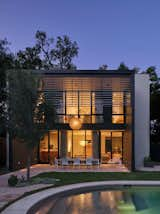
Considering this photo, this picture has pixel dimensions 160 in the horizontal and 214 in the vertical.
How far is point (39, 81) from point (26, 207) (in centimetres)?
693

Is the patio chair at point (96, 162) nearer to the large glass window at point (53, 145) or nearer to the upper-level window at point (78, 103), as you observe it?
the upper-level window at point (78, 103)

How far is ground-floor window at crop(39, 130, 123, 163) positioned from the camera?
1013 inches

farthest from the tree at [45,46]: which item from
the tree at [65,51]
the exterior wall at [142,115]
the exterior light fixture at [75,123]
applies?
the exterior light fixture at [75,123]

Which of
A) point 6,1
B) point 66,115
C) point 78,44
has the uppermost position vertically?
Result: point 78,44

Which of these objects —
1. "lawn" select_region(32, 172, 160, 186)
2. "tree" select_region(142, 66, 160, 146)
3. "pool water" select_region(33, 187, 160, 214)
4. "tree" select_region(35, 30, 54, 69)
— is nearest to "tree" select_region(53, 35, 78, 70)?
"tree" select_region(35, 30, 54, 69)

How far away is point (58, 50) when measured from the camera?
41.4 m

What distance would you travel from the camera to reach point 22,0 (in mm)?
20406

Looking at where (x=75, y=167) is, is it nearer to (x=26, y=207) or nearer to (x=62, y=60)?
(x=26, y=207)

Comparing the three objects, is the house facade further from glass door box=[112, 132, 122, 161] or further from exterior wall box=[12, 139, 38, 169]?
exterior wall box=[12, 139, 38, 169]

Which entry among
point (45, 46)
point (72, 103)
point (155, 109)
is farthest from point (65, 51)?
point (72, 103)

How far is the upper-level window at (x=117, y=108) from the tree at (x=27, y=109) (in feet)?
28.8

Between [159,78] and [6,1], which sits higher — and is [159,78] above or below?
below

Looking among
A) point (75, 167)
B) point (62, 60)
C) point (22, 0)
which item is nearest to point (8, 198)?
point (75, 167)

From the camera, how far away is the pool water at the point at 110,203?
11188 millimetres
